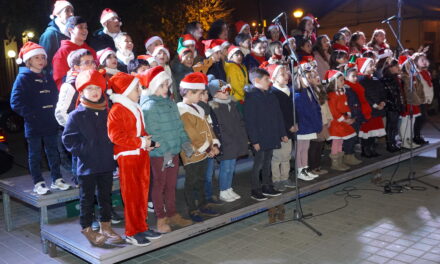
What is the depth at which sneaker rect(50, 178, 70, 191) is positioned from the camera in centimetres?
584

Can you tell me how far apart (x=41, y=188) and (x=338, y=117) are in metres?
4.78

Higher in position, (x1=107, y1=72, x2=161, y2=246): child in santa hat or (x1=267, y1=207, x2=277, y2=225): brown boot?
(x1=107, y1=72, x2=161, y2=246): child in santa hat

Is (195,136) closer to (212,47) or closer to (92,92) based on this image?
(92,92)

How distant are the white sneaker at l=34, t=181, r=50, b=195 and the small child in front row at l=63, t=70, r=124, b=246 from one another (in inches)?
40.9

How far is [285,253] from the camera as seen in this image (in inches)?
208

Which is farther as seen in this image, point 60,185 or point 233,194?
point 233,194

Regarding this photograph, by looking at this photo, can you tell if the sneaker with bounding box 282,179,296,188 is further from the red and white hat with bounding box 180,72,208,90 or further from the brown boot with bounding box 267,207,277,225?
the red and white hat with bounding box 180,72,208,90

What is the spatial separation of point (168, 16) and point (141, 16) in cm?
225

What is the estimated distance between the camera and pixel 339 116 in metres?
7.69

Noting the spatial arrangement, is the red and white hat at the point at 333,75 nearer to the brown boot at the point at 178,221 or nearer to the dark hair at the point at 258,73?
the dark hair at the point at 258,73

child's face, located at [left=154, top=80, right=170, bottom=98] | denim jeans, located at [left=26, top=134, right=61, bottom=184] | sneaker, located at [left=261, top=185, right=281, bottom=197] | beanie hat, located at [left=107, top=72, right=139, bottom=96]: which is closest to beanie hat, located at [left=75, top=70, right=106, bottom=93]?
beanie hat, located at [left=107, top=72, right=139, bottom=96]

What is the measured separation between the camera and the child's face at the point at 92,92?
470cm

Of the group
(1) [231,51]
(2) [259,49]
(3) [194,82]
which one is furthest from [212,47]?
(3) [194,82]

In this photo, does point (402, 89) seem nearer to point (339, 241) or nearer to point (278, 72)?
point (278, 72)
